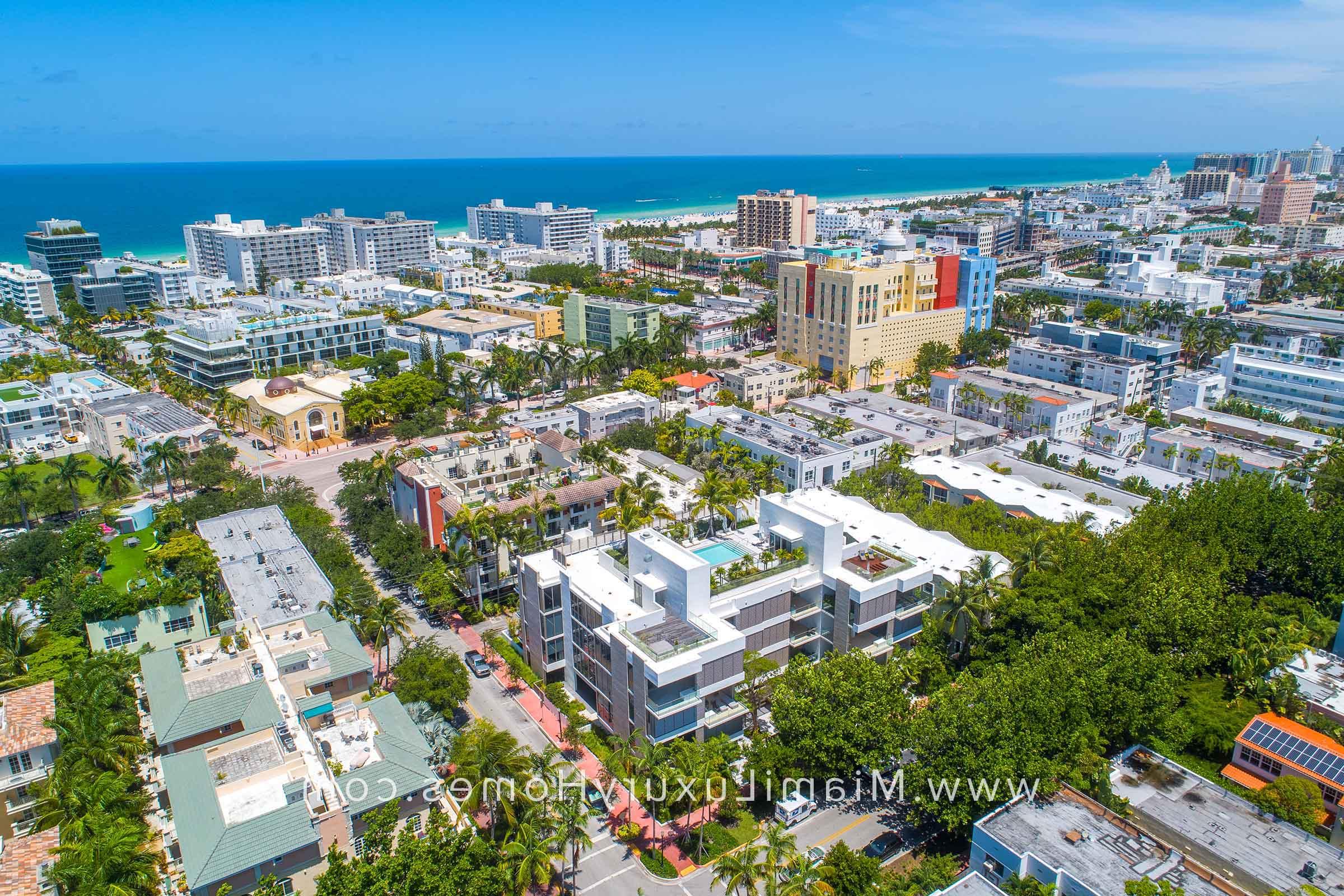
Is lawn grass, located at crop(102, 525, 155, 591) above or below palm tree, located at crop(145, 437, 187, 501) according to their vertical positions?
below

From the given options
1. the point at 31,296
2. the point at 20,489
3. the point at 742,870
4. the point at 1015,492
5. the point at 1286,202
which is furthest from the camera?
the point at 1286,202

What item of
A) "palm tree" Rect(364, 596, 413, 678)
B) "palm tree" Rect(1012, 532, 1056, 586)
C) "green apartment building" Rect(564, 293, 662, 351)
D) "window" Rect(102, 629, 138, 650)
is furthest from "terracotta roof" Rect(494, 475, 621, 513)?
"green apartment building" Rect(564, 293, 662, 351)

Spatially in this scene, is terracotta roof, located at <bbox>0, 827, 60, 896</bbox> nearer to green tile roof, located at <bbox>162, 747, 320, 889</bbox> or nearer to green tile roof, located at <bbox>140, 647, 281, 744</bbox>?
green tile roof, located at <bbox>162, 747, 320, 889</bbox>

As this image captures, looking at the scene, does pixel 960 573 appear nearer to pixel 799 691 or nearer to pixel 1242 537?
pixel 799 691

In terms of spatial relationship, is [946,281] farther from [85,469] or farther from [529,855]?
[85,469]

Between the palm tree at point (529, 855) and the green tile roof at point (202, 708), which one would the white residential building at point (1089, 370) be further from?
the green tile roof at point (202, 708)

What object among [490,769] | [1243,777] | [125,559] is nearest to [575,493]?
[490,769]
